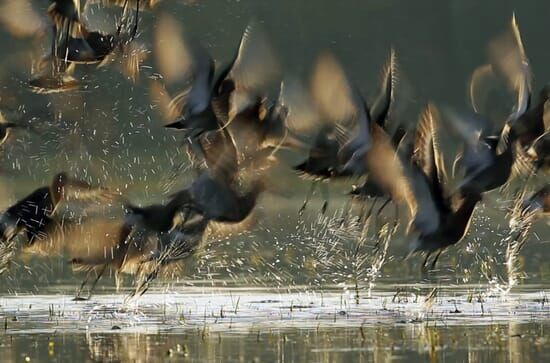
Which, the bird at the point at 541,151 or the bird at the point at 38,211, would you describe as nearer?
the bird at the point at 541,151

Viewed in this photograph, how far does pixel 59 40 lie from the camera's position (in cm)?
1570

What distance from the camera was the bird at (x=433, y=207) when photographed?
14797mm

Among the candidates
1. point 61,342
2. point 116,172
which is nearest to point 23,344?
point 61,342

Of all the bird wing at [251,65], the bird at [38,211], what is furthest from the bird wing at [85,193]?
the bird wing at [251,65]

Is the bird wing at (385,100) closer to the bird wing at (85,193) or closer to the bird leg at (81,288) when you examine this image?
the bird wing at (85,193)

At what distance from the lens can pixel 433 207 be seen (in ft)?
48.5

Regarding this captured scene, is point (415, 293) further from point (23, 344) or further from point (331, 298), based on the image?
point (23, 344)

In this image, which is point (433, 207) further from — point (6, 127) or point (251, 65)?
Result: point (6, 127)

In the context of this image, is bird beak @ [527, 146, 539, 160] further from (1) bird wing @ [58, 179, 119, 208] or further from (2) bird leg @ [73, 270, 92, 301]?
(2) bird leg @ [73, 270, 92, 301]

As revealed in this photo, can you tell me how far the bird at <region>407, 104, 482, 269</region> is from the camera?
14.8m

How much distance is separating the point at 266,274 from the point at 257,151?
2.08m

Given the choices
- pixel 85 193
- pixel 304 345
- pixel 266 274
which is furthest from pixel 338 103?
pixel 304 345

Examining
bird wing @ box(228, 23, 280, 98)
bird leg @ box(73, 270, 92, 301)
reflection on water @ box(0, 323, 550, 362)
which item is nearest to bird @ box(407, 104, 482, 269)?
bird wing @ box(228, 23, 280, 98)

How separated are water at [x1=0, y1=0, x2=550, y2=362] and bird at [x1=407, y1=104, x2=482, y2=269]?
401 millimetres
